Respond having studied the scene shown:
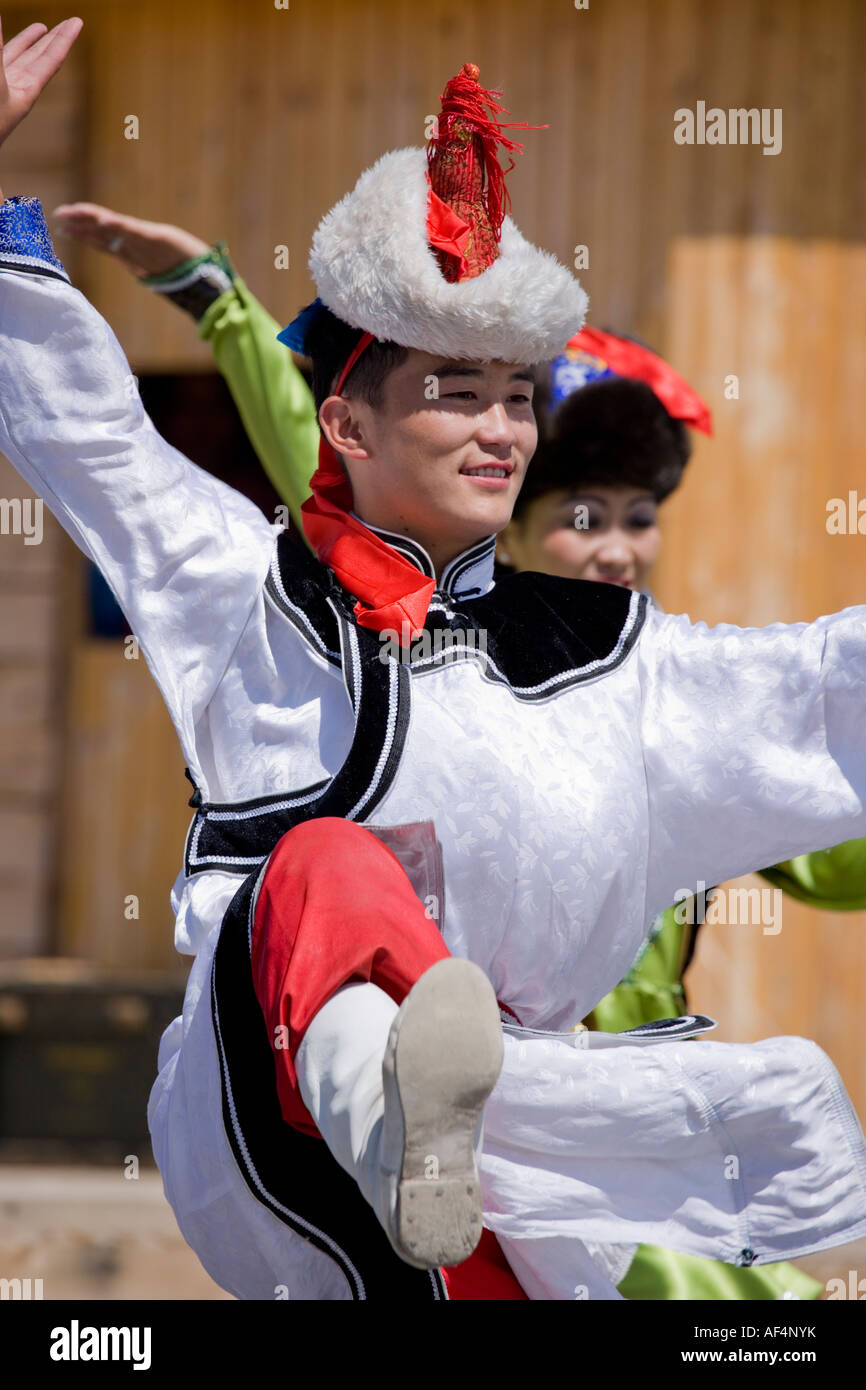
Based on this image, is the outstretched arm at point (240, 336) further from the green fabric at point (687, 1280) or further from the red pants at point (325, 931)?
the green fabric at point (687, 1280)

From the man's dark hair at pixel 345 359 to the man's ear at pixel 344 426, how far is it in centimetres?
2

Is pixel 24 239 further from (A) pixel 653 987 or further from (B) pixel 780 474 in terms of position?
(B) pixel 780 474

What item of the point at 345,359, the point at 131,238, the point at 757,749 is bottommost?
the point at 757,749

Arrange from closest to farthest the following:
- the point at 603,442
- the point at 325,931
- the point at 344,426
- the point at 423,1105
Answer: the point at 423,1105
the point at 325,931
the point at 344,426
the point at 603,442

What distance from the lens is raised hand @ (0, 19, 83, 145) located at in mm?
1626

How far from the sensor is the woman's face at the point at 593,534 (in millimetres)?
2383

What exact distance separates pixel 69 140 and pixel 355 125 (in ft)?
2.44

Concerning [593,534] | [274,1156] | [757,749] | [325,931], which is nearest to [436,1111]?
[325,931]

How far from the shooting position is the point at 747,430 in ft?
12.8

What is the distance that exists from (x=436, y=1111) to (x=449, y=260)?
86 cm

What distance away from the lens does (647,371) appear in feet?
8.31
